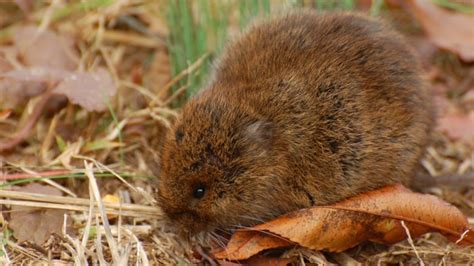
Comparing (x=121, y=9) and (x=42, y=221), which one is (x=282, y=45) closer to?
(x=42, y=221)

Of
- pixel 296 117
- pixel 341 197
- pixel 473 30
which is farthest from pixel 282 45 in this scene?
pixel 473 30

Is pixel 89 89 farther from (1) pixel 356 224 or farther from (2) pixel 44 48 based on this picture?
(1) pixel 356 224

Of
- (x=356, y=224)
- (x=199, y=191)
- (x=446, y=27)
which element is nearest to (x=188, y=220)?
(x=199, y=191)

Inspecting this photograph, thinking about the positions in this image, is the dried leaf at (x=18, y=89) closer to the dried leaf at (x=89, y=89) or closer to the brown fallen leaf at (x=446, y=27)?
the dried leaf at (x=89, y=89)

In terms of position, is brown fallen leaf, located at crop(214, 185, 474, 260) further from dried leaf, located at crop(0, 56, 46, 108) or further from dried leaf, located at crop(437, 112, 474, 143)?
dried leaf, located at crop(0, 56, 46, 108)

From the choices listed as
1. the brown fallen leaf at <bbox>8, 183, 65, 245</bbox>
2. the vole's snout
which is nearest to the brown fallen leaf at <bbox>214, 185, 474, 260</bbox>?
the vole's snout

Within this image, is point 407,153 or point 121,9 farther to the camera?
point 121,9
